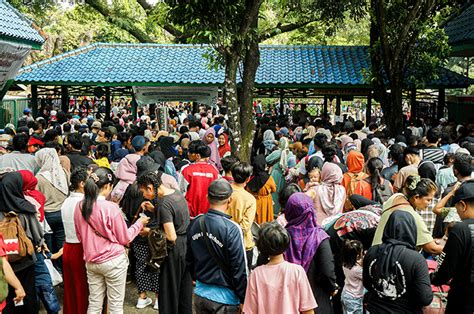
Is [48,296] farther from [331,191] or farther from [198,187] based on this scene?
[331,191]

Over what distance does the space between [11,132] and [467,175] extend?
7.68 m

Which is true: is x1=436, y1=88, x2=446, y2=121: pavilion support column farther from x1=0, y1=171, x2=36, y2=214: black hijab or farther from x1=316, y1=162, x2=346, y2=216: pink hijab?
x1=0, y1=171, x2=36, y2=214: black hijab

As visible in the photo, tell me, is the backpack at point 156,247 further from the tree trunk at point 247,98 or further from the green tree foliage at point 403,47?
the green tree foliage at point 403,47

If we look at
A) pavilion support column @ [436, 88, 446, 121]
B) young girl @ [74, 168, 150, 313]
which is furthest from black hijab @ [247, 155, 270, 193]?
pavilion support column @ [436, 88, 446, 121]

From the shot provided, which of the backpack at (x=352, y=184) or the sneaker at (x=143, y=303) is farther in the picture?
the backpack at (x=352, y=184)

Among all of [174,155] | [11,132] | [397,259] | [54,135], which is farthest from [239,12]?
[397,259]

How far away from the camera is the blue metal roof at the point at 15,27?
864 cm

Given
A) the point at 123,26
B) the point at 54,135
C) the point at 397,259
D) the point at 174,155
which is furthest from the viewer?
the point at 123,26

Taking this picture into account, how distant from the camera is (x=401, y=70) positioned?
13.0 m

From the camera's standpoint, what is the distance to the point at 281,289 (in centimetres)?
351

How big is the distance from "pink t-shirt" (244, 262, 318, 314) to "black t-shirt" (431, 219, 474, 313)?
3.49ft

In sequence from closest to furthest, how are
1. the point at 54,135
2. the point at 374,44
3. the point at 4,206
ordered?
the point at 4,206
the point at 54,135
the point at 374,44

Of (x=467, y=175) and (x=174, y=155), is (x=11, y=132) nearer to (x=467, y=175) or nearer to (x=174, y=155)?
(x=174, y=155)

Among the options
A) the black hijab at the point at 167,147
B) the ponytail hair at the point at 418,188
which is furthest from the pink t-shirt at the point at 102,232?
the black hijab at the point at 167,147
